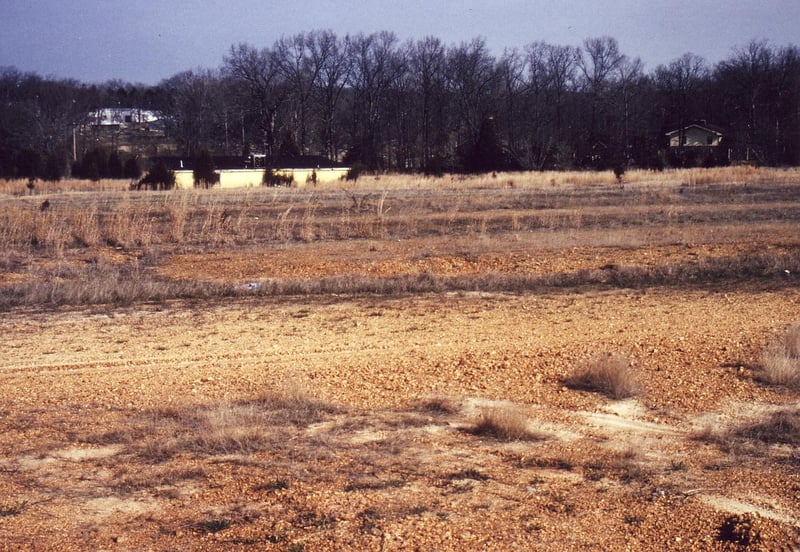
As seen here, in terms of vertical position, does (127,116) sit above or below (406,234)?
above

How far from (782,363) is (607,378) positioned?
5.35 feet

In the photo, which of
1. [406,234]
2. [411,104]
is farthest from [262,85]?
[406,234]

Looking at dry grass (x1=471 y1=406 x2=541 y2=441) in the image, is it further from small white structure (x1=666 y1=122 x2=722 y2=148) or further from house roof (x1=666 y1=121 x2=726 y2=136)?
house roof (x1=666 y1=121 x2=726 y2=136)

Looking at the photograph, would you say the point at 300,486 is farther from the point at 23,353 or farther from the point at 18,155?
the point at 18,155

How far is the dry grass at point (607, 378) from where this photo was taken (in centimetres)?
745

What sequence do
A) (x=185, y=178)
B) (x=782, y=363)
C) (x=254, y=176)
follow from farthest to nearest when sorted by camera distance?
(x=254, y=176) → (x=185, y=178) → (x=782, y=363)

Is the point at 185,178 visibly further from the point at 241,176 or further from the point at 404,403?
the point at 404,403

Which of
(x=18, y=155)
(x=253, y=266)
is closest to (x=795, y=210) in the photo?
(x=253, y=266)

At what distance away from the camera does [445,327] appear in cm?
1046

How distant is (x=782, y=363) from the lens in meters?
7.85

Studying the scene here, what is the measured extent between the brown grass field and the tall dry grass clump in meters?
0.03

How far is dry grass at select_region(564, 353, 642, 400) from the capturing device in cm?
745

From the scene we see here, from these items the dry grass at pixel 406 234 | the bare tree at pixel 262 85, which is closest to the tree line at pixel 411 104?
the bare tree at pixel 262 85

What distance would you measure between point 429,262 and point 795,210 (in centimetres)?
1574
